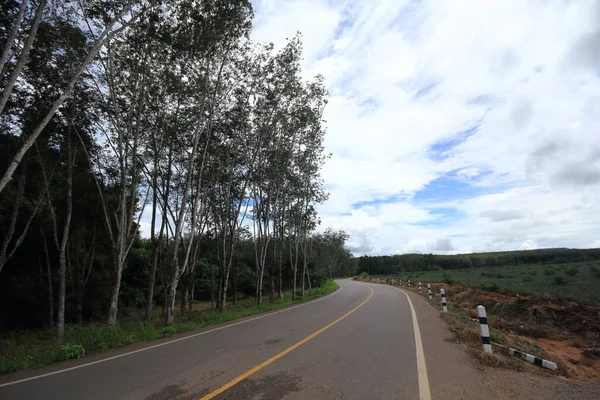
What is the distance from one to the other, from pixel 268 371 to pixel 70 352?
4.84 metres

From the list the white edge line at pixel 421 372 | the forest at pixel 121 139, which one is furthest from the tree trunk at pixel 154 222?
the white edge line at pixel 421 372

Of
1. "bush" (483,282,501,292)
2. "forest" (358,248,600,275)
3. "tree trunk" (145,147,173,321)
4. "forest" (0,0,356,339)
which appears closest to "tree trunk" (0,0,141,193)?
"forest" (0,0,356,339)

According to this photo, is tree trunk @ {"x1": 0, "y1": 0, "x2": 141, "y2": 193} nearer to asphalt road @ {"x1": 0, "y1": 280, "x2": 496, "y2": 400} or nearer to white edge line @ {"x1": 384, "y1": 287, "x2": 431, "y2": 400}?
asphalt road @ {"x1": 0, "y1": 280, "x2": 496, "y2": 400}

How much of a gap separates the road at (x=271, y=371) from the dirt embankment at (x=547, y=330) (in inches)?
56.6

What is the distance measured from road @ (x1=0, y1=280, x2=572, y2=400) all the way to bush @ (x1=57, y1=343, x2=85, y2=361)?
370 millimetres

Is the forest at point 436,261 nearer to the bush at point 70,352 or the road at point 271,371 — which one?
the road at point 271,371

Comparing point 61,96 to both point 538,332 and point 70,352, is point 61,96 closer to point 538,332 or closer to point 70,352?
point 70,352

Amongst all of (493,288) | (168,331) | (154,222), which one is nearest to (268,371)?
(168,331)

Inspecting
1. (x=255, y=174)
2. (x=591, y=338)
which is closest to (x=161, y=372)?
(x=591, y=338)

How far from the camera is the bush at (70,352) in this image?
725cm

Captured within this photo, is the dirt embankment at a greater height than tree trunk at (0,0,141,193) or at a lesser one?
lesser

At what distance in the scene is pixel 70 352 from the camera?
7.37m

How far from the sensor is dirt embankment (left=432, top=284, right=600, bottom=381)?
7.89 m

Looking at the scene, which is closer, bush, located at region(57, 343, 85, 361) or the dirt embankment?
bush, located at region(57, 343, 85, 361)
